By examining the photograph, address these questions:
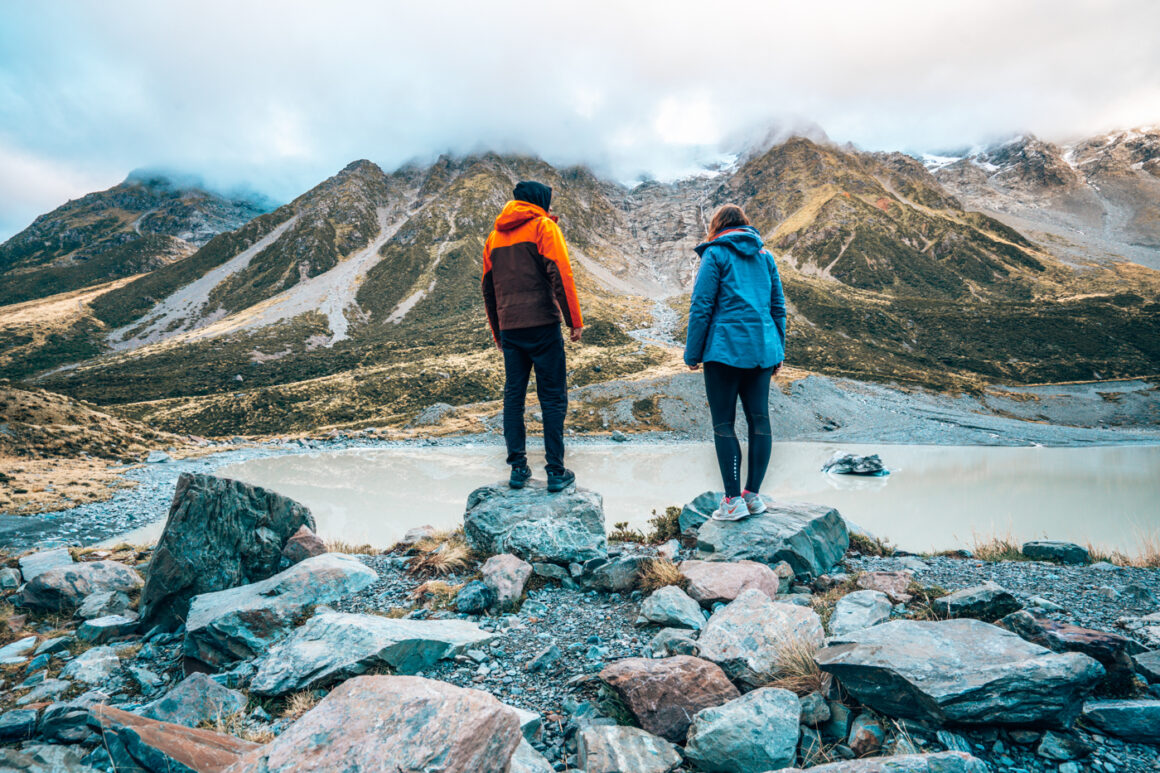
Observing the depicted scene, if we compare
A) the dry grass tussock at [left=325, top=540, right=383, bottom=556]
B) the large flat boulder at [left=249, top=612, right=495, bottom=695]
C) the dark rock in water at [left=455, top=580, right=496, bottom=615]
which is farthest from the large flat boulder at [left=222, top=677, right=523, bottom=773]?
the dry grass tussock at [left=325, top=540, right=383, bottom=556]

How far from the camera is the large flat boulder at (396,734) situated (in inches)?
75.5

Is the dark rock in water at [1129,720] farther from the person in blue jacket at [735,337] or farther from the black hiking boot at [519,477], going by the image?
the black hiking boot at [519,477]

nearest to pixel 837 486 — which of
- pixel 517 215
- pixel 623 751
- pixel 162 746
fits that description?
→ pixel 517 215

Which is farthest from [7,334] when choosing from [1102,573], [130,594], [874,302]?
[874,302]

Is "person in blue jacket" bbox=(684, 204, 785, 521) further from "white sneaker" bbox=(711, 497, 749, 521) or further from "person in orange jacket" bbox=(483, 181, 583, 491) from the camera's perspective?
"person in orange jacket" bbox=(483, 181, 583, 491)

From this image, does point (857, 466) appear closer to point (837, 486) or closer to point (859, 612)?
point (837, 486)

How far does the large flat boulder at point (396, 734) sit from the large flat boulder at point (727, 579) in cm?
253

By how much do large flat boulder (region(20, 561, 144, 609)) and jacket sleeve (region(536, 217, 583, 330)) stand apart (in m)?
6.20

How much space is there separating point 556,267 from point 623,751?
4.65m

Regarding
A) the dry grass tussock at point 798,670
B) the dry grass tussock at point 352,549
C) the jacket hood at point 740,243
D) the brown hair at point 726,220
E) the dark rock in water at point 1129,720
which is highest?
the brown hair at point 726,220

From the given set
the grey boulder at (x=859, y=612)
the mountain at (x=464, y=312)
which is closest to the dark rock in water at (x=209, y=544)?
the grey boulder at (x=859, y=612)

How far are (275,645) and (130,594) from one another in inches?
136

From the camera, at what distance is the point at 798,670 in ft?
9.21

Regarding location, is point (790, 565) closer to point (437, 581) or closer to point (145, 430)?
point (437, 581)
